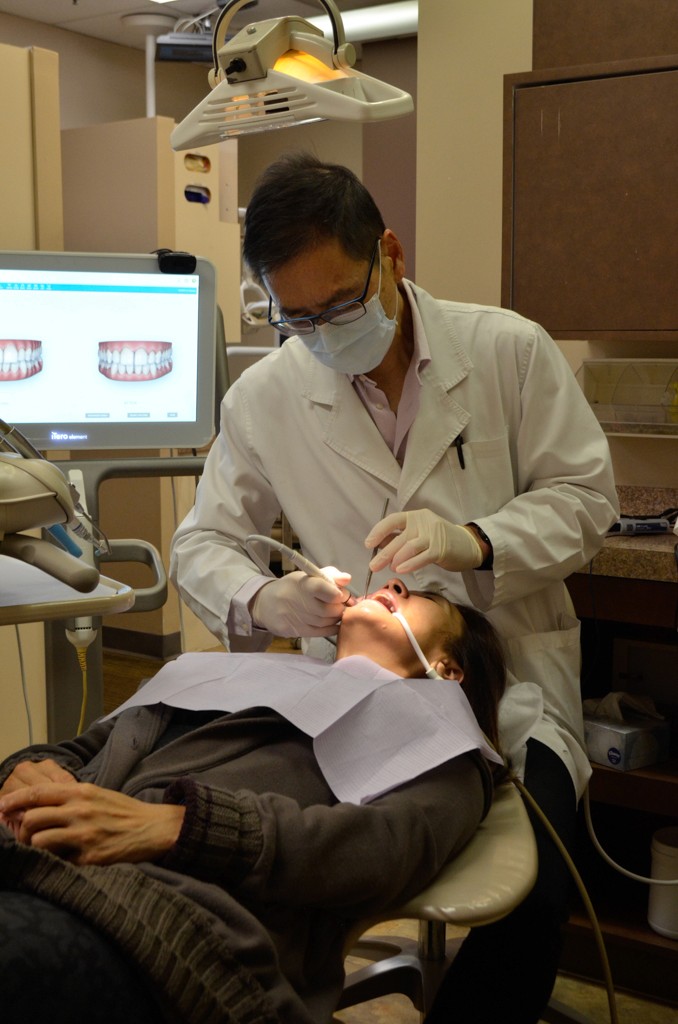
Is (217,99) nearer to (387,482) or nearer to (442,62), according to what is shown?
(387,482)

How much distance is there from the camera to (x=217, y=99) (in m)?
1.50

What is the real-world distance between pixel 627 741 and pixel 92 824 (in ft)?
3.71

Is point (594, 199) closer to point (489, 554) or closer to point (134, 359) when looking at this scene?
point (489, 554)

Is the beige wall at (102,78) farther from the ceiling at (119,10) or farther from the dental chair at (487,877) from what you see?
the dental chair at (487,877)

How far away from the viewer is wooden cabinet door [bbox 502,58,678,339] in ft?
6.45

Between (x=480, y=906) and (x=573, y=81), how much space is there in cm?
154

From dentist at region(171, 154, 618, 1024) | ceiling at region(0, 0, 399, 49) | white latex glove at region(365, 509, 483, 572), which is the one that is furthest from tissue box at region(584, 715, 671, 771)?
ceiling at region(0, 0, 399, 49)

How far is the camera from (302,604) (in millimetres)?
1583

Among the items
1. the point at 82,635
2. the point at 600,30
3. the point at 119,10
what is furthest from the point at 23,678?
the point at 119,10

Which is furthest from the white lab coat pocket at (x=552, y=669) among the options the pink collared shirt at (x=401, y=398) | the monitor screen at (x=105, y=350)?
the monitor screen at (x=105, y=350)

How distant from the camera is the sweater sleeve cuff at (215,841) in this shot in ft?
3.64

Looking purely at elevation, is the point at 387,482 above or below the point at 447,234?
below

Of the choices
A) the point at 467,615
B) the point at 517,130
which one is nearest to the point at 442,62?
the point at 517,130

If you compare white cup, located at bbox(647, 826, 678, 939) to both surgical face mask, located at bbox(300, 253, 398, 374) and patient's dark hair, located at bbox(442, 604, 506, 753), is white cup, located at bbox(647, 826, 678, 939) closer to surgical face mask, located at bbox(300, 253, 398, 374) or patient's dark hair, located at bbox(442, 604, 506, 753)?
patient's dark hair, located at bbox(442, 604, 506, 753)
